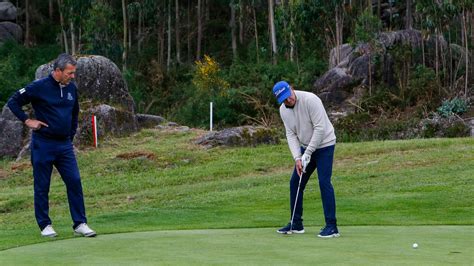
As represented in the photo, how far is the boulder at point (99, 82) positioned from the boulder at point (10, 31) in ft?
98.6

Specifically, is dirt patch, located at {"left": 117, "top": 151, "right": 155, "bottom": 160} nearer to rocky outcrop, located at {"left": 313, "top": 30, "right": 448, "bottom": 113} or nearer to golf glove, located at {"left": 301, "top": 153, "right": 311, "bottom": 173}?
golf glove, located at {"left": 301, "top": 153, "right": 311, "bottom": 173}

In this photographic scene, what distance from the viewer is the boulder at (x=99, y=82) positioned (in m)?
30.4

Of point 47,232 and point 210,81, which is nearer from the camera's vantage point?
point 47,232

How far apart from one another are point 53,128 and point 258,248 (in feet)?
10.2

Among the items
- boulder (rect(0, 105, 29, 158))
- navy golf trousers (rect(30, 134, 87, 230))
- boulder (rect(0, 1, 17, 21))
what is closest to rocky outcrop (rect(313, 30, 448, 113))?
boulder (rect(0, 105, 29, 158))

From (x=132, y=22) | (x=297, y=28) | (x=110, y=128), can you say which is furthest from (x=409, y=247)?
(x=132, y=22)

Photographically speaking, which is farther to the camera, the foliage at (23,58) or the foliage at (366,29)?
the foliage at (23,58)

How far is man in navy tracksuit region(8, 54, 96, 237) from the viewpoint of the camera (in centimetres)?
1119

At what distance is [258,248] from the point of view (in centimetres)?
952

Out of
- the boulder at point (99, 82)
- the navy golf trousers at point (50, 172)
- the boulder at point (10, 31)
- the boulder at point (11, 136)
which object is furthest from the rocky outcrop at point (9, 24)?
the navy golf trousers at point (50, 172)

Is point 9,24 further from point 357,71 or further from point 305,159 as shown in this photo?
point 305,159

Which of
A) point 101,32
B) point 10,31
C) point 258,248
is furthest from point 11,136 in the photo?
point 10,31

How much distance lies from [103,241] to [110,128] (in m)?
18.5

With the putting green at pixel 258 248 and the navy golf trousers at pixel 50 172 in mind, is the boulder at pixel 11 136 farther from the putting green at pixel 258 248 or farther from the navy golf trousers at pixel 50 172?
the putting green at pixel 258 248
